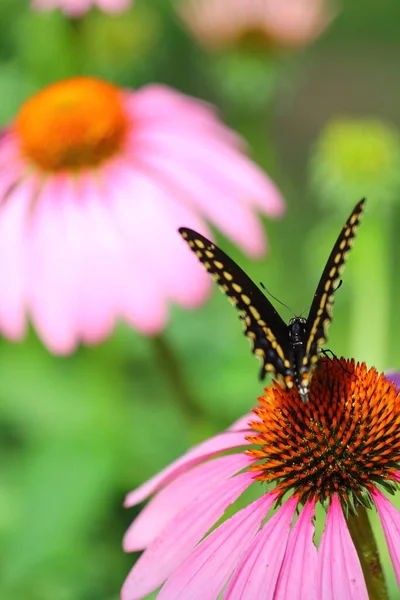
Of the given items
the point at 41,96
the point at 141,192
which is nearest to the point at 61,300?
the point at 141,192

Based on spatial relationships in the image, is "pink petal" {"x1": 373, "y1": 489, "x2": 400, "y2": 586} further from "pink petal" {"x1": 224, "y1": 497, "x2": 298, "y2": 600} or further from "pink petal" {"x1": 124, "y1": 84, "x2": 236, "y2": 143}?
"pink petal" {"x1": 124, "y1": 84, "x2": 236, "y2": 143}

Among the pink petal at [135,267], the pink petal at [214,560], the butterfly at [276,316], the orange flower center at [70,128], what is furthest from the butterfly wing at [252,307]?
the orange flower center at [70,128]

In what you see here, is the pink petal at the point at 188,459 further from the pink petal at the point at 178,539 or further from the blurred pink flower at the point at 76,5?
the blurred pink flower at the point at 76,5

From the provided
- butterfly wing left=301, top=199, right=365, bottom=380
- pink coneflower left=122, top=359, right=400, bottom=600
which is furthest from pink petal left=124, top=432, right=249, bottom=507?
butterfly wing left=301, top=199, right=365, bottom=380

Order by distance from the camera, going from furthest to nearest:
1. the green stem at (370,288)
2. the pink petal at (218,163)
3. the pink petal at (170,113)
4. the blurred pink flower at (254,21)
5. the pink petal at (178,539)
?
the blurred pink flower at (254,21), the green stem at (370,288), the pink petal at (170,113), the pink petal at (218,163), the pink petal at (178,539)

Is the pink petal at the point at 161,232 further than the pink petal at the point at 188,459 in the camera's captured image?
Yes

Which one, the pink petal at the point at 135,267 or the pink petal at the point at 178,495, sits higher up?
the pink petal at the point at 135,267
